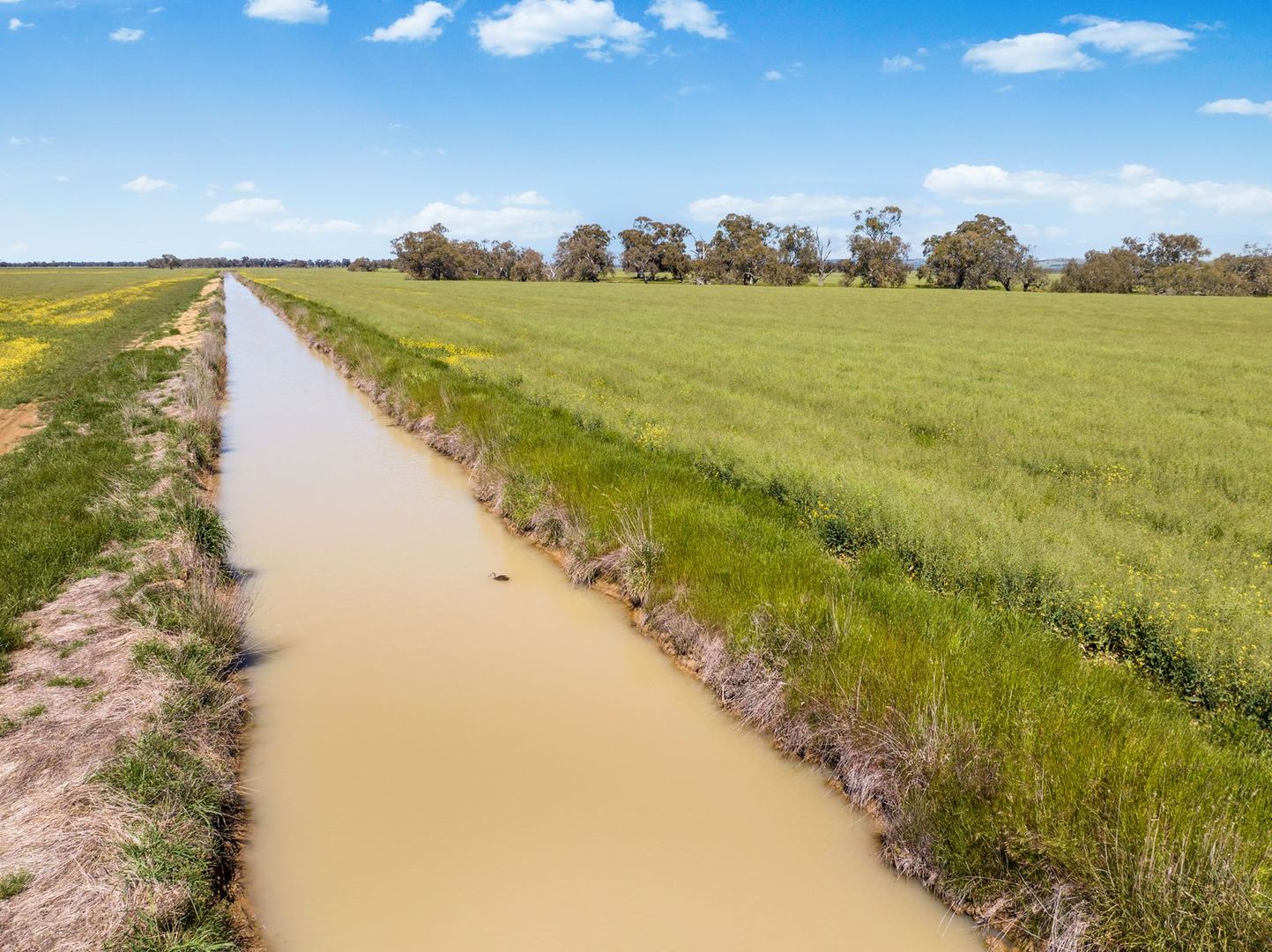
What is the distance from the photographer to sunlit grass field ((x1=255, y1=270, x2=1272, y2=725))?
20.8ft

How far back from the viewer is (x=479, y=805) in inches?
201

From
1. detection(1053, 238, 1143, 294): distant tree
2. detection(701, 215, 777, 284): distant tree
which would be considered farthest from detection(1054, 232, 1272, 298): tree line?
detection(701, 215, 777, 284): distant tree

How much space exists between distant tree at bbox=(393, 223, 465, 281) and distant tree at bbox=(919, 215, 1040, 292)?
270ft

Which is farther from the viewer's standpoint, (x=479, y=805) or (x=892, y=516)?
(x=892, y=516)

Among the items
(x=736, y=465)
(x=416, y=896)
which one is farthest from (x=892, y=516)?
(x=416, y=896)

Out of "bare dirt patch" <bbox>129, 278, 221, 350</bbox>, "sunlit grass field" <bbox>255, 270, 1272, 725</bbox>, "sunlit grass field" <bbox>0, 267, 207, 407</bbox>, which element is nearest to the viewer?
"sunlit grass field" <bbox>255, 270, 1272, 725</bbox>

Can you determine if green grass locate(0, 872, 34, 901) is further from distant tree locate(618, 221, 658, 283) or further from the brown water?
distant tree locate(618, 221, 658, 283)

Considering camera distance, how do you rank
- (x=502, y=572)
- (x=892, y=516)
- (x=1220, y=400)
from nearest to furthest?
1. (x=892, y=516)
2. (x=502, y=572)
3. (x=1220, y=400)

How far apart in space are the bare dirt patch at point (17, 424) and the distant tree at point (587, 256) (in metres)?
115

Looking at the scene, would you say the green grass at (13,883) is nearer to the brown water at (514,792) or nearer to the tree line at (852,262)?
the brown water at (514,792)

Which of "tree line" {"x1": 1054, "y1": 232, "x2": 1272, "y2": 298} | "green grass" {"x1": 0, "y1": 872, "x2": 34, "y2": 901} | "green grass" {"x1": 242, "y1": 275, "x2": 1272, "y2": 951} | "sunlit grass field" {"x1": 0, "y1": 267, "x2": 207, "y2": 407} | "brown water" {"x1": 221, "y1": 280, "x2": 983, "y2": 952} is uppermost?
"tree line" {"x1": 1054, "y1": 232, "x2": 1272, "y2": 298}

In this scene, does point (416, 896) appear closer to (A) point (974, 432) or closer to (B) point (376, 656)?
(B) point (376, 656)

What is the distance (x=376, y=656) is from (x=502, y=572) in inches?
93.1

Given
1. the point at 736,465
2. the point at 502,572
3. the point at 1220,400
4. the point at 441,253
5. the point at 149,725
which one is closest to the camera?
the point at 149,725
